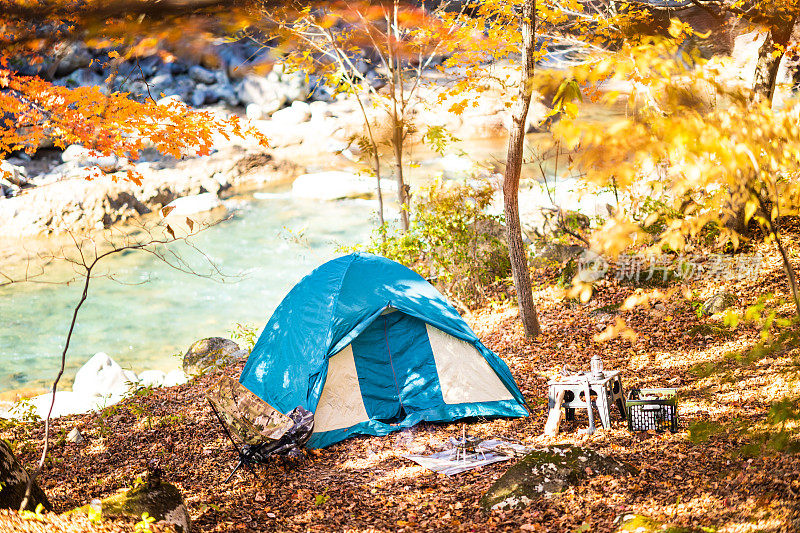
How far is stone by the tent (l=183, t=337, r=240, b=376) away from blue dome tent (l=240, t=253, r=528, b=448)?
126 inches

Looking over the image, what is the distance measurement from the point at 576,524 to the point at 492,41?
798cm

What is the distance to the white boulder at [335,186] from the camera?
59.9 ft

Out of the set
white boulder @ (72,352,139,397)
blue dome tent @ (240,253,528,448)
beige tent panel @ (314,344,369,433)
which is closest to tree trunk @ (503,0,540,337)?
blue dome tent @ (240,253,528,448)

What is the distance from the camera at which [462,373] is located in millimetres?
6516

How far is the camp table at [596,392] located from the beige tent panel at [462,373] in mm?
846

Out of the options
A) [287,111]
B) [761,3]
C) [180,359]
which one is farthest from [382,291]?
[287,111]

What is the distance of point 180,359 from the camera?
36.7 feet

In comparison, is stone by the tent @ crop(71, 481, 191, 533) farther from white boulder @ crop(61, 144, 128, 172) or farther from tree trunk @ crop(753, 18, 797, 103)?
white boulder @ crop(61, 144, 128, 172)

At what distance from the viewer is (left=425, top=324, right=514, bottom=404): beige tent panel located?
21.1 ft

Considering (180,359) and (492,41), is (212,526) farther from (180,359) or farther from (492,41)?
(492,41)

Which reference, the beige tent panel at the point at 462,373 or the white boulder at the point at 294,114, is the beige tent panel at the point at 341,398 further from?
the white boulder at the point at 294,114

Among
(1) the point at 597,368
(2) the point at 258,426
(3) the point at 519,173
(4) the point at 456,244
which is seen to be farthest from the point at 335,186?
(1) the point at 597,368

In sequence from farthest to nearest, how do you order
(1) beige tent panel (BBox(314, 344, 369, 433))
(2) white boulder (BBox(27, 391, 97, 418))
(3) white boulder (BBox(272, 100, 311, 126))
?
(3) white boulder (BBox(272, 100, 311, 126))
(2) white boulder (BBox(27, 391, 97, 418))
(1) beige tent panel (BBox(314, 344, 369, 433))

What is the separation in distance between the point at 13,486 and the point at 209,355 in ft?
19.2
